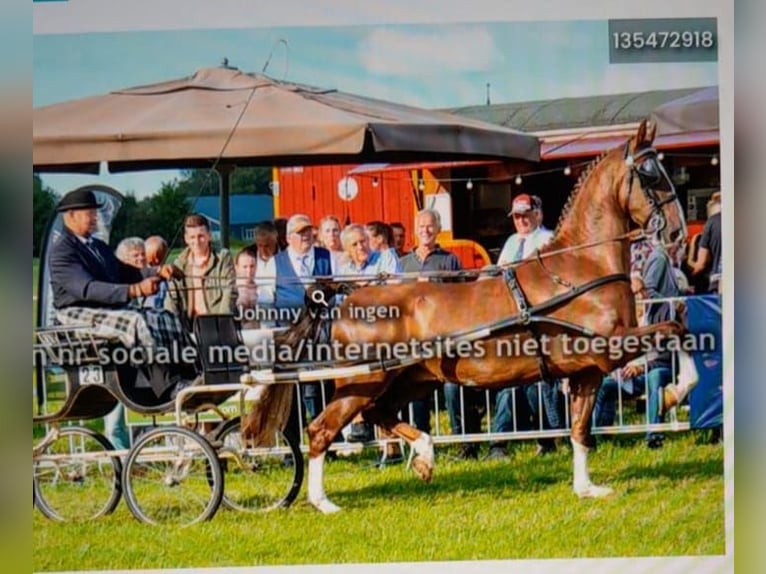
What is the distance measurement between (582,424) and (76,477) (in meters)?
2.43

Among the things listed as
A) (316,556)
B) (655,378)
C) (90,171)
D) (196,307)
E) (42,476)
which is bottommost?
(316,556)

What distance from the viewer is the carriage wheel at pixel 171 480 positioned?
6.02 meters

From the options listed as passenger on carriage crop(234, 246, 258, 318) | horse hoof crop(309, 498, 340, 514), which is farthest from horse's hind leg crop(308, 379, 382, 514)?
passenger on carriage crop(234, 246, 258, 318)

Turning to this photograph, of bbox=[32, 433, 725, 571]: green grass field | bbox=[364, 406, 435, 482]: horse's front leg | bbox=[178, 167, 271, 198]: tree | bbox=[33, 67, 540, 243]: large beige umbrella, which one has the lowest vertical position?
bbox=[32, 433, 725, 571]: green grass field

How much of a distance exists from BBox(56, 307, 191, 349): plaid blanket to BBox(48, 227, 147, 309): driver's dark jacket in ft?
0.13

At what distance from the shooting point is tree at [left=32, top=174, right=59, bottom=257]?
592cm

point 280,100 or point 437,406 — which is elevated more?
point 280,100

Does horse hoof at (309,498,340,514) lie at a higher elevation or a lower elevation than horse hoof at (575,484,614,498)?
lower

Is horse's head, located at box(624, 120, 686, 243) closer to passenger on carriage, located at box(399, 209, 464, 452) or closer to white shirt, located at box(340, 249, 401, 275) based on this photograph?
passenger on carriage, located at box(399, 209, 464, 452)
